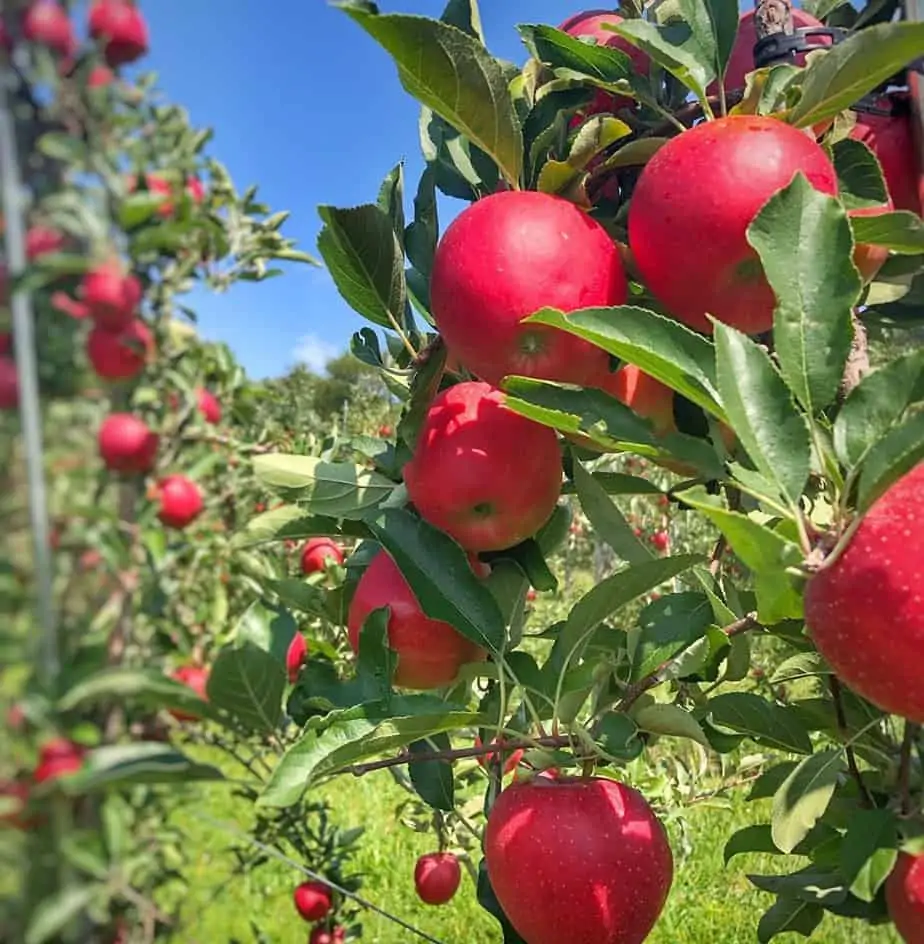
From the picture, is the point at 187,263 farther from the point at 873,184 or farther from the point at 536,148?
the point at 873,184

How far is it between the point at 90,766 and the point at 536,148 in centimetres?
62

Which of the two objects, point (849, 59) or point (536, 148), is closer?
point (849, 59)

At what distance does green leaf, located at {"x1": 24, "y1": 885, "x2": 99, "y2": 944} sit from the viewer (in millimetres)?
639

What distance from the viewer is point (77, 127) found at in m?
0.79

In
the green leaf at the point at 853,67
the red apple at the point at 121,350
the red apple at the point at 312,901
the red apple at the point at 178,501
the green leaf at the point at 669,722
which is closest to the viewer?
the green leaf at the point at 853,67

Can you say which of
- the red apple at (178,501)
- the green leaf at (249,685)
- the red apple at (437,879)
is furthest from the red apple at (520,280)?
the red apple at (437,879)

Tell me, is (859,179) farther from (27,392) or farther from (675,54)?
(27,392)

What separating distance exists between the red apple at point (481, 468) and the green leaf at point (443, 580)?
0.02m

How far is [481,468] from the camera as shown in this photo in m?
0.58

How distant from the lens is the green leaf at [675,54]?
513mm

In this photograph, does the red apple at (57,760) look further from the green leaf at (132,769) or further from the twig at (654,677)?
the twig at (654,677)

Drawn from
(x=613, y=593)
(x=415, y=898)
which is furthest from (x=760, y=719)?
(x=415, y=898)

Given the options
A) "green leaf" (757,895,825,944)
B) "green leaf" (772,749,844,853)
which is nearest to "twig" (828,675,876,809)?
"green leaf" (772,749,844,853)

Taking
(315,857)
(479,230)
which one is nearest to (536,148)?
(479,230)
